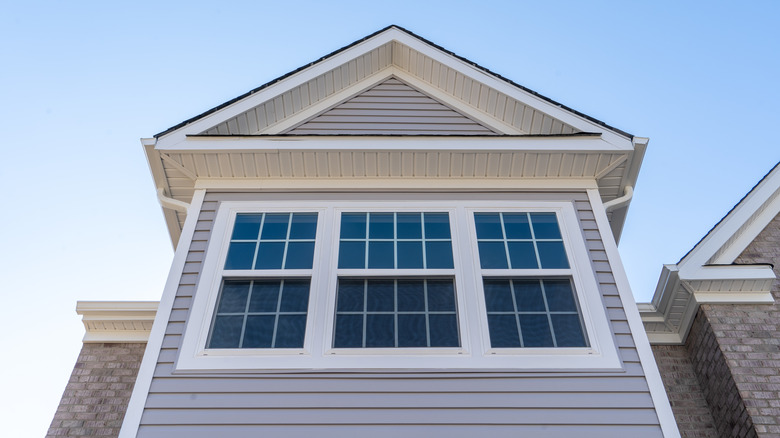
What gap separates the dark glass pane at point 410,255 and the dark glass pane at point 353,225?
415 millimetres

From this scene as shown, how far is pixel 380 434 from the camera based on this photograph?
499 centimetres

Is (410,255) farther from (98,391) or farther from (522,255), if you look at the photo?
(98,391)

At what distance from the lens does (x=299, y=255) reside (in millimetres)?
6340

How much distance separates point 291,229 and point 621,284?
3148 millimetres

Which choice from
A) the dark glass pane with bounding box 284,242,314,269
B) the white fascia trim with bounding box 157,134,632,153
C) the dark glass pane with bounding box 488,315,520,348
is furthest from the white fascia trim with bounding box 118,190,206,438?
the dark glass pane with bounding box 488,315,520,348

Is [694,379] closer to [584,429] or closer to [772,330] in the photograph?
[772,330]

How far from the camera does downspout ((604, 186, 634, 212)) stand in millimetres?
7074

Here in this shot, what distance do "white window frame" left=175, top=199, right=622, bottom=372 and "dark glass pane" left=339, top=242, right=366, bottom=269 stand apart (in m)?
0.06

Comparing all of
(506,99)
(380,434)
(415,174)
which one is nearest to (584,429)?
(380,434)

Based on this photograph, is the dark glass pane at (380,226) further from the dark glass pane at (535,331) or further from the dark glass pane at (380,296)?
the dark glass pane at (535,331)

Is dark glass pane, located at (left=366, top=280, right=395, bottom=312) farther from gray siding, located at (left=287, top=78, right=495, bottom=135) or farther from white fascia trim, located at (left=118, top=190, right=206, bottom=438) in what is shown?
gray siding, located at (left=287, top=78, right=495, bottom=135)

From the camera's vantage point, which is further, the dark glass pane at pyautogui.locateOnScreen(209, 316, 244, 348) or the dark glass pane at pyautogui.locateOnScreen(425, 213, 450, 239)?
the dark glass pane at pyautogui.locateOnScreen(425, 213, 450, 239)

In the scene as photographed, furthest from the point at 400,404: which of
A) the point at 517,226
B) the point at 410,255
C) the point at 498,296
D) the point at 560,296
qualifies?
the point at 517,226

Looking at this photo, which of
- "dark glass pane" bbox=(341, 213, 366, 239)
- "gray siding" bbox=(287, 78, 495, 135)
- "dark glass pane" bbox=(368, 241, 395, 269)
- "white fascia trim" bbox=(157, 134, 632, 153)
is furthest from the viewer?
"gray siding" bbox=(287, 78, 495, 135)
